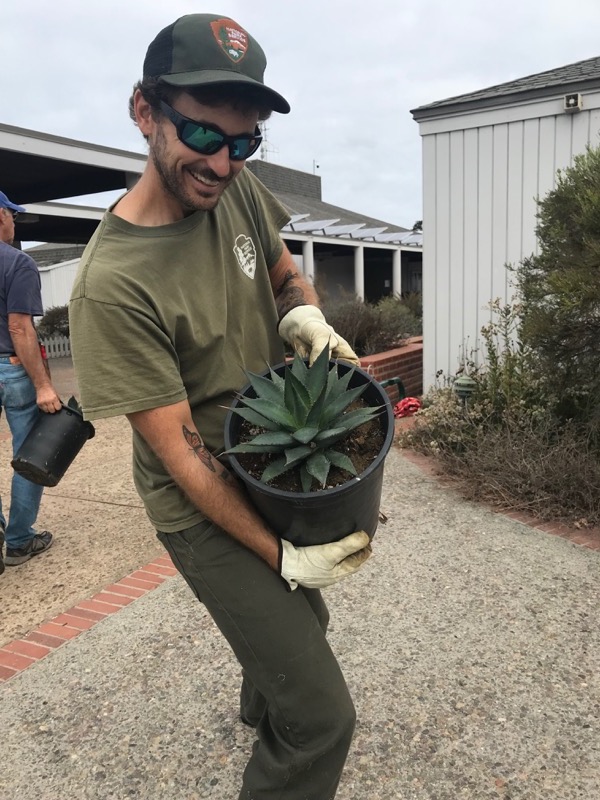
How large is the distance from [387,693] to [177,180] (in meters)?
2.18

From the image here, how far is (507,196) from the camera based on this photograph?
21.9ft

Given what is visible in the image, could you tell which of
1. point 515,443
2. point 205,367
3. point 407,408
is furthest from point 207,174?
point 407,408

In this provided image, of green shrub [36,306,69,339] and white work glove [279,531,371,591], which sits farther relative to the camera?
green shrub [36,306,69,339]

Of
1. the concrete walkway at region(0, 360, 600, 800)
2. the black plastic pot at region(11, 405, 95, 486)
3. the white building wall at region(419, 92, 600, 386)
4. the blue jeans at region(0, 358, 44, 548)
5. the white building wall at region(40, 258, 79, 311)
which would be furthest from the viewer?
the white building wall at region(40, 258, 79, 311)

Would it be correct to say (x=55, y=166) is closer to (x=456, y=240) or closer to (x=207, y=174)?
(x=456, y=240)

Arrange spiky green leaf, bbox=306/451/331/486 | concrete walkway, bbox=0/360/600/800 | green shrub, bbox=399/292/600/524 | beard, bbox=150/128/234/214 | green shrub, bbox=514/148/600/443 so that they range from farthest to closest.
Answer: green shrub, bbox=399/292/600/524
green shrub, bbox=514/148/600/443
concrete walkway, bbox=0/360/600/800
beard, bbox=150/128/234/214
spiky green leaf, bbox=306/451/331/486

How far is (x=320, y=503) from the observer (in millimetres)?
1542

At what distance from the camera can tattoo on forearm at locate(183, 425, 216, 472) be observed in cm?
162

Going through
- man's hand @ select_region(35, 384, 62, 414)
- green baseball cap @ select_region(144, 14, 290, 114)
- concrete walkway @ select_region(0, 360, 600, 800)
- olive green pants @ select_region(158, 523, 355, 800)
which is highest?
green baseball cap @ select_region(144, 14, 290, 114)

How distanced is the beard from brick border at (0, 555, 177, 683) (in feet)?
7.75

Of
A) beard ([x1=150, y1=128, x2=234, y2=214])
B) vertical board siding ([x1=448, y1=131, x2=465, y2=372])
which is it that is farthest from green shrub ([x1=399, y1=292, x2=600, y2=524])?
beard ([x1=150, y1=128, x2=234, y2=214])

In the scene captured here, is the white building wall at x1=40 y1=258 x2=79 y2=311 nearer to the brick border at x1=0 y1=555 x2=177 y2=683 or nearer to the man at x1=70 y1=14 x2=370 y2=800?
the brick border at x1=0 y1=555 x2=177 y2=683

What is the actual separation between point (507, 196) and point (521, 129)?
0.66 m

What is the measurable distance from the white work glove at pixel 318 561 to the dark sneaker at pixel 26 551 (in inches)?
119
